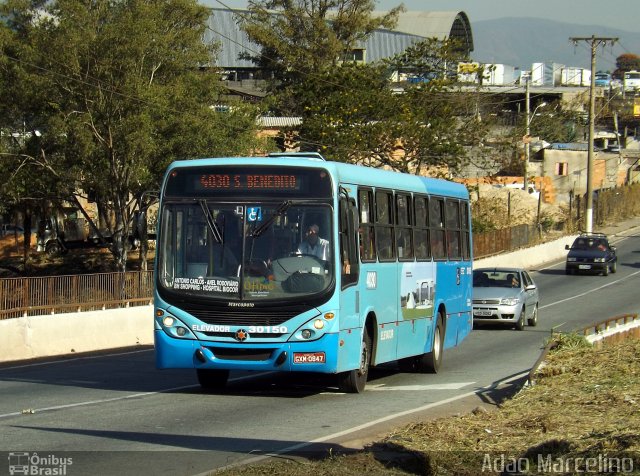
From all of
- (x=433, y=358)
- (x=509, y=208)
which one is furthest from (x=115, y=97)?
(x=509, y=208)

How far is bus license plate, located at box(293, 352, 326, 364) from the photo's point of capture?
13.4 metres

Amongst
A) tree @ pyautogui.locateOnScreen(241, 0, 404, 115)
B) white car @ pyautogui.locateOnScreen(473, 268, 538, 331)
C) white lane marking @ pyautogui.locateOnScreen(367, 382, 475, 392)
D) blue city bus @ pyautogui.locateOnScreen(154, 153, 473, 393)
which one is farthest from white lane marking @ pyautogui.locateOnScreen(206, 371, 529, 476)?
tree @ pyautogui.locateOnScreen(241, 0, 404, 115)

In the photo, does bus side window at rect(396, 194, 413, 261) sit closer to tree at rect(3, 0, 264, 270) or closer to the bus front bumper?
the bus front bumper

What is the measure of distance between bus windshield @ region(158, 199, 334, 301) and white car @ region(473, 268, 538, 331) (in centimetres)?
1536

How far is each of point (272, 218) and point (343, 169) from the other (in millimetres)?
1315

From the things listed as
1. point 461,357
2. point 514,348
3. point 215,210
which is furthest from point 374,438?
point 514,348

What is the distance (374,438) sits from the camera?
10539 mm

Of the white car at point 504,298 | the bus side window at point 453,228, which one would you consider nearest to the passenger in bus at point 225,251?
the bus side window at point 453,228

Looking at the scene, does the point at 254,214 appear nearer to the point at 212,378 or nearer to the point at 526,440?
the point at 212,378

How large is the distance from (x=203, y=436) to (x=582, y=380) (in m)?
4.93

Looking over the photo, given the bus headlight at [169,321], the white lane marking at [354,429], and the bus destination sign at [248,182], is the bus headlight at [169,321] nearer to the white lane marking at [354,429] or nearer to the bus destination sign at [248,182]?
the bus destination sign at [248,182]

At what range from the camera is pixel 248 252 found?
535 inches

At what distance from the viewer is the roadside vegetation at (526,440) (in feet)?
27.5

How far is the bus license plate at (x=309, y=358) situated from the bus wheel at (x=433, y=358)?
517 cm
